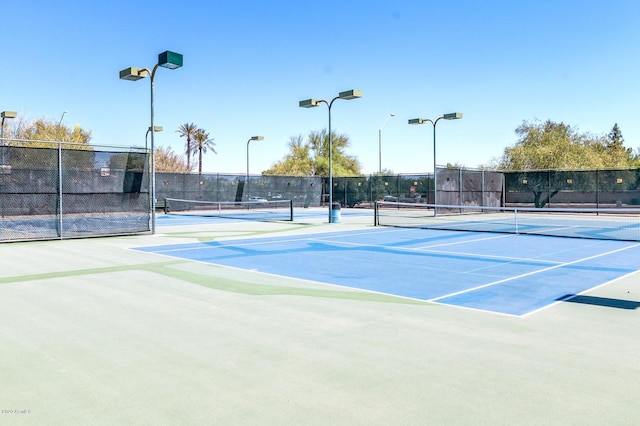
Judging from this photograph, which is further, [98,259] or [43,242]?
[43,242]

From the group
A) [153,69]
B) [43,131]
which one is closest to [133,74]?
[153,69]

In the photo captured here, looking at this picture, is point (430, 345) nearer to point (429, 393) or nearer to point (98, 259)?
point (429, 393)

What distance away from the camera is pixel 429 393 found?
13.0 feet

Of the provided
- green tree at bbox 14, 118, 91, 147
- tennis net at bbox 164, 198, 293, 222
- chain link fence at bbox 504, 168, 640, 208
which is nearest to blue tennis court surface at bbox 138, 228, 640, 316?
chain link fence at bbox 504, 168, 640, 208

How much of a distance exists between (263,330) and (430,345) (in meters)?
1.77

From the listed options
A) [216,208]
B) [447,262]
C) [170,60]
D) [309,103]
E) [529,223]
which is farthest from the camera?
[216,208]

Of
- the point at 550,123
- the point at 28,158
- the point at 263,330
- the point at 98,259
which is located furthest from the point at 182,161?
the point at 263,330

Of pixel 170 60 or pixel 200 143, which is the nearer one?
pixel 170 60

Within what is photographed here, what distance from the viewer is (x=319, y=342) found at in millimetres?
5273

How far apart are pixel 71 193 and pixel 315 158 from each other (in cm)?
5578

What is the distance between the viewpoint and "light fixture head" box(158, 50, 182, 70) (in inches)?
593

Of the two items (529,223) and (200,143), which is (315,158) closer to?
(200,143)

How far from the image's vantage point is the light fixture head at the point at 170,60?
15070mm

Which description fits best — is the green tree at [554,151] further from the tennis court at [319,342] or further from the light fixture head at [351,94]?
the tennis court at [319,342]
